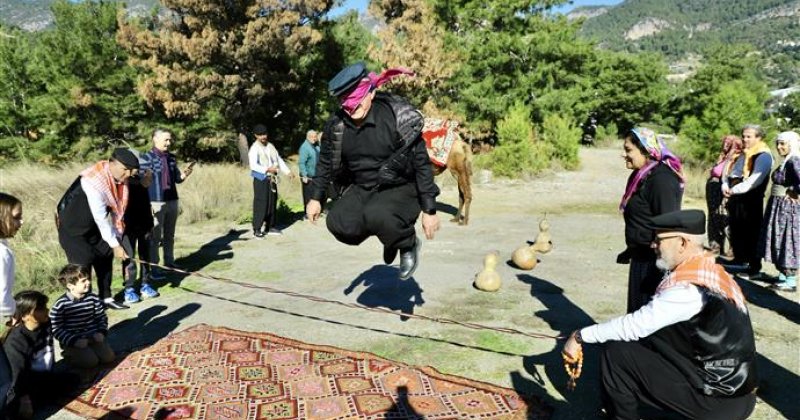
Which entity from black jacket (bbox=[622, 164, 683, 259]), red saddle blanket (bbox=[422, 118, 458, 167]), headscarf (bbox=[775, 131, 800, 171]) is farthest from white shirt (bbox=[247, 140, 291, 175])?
headscarf (bbox=[775, 131, 800, 171])

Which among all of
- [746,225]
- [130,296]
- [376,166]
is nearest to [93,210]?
[130,296]

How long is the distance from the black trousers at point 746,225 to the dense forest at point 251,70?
13414 millimetres

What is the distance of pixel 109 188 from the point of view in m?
5.36

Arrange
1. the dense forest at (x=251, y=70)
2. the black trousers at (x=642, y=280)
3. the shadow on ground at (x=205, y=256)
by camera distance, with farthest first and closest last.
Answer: the dense forest at (x=251, y=70) < the shadow on ground at (x=205, y=256) < the black trousers at (x=642, y=280)

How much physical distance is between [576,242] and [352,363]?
6095mm

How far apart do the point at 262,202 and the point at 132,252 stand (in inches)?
142

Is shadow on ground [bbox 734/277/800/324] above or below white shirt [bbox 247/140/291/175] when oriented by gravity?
below

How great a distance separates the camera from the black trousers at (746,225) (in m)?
7.20

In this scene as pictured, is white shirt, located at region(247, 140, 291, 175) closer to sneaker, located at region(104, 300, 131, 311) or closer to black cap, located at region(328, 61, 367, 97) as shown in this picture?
sneaker, located at region(104, 300, 131, 311)

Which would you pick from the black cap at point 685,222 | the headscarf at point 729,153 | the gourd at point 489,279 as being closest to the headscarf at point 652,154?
the black cap at point 685,222

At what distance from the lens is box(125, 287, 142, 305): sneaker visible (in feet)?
20.8

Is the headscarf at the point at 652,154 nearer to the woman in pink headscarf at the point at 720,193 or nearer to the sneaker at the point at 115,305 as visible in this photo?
the woman in pink headscarf at the point at 720,193

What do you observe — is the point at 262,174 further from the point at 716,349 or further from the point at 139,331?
the point at 716,349

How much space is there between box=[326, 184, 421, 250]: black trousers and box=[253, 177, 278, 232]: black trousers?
18.3 feet
